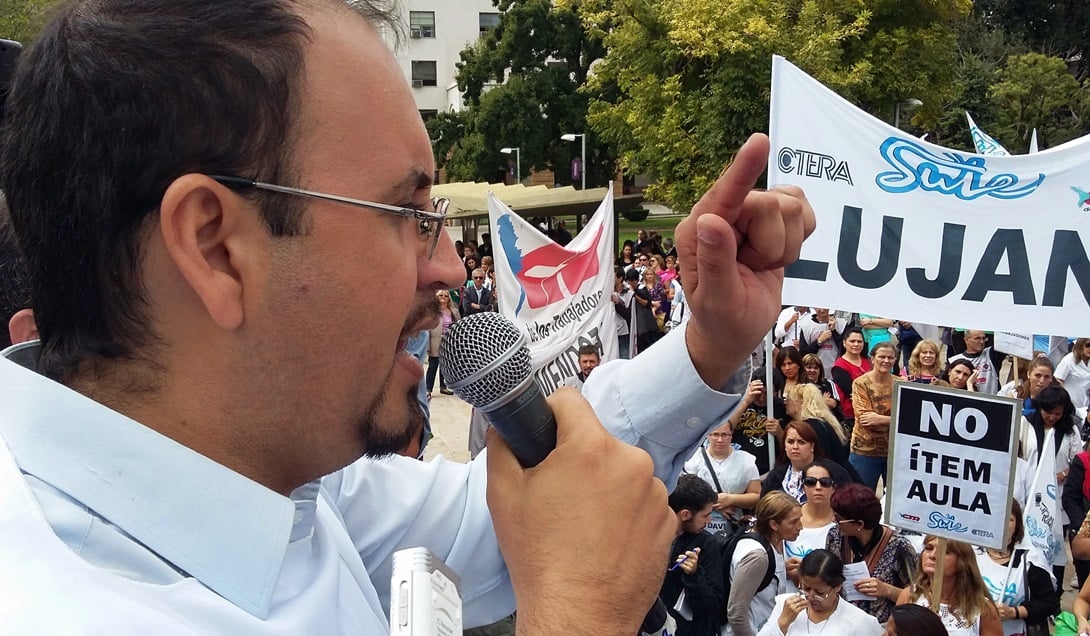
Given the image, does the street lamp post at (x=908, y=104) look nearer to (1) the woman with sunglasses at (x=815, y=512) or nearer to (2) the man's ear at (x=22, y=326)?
(1) the woman with sunglasses at (x=815, y=512)

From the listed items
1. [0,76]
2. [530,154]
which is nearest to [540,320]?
[0,76]

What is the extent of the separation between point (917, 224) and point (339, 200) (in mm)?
4879

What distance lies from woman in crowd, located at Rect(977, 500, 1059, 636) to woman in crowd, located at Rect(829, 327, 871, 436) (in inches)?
121

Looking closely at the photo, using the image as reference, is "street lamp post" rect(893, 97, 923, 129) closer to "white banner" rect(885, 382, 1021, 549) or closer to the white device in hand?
"white banner" rect(885, 382, 1021, 549)

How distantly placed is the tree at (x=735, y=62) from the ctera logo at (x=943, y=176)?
13075 mm

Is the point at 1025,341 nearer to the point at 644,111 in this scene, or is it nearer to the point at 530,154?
the point at 644,111

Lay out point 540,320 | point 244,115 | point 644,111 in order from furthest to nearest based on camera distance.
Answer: point 644,111 < point 540,320 < point 244,115

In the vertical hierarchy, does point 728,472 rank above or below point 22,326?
below

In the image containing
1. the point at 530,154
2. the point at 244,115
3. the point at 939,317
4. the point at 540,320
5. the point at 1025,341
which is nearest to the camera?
the point at 244,115

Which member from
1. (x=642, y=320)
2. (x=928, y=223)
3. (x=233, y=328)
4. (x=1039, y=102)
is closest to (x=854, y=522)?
(x=928, y=223)

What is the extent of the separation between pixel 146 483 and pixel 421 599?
35cm

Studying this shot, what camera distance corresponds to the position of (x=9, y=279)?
215 cm

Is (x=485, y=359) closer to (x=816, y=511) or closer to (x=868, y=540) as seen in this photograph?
(x=868, y=540)

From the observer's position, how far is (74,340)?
1141mm
